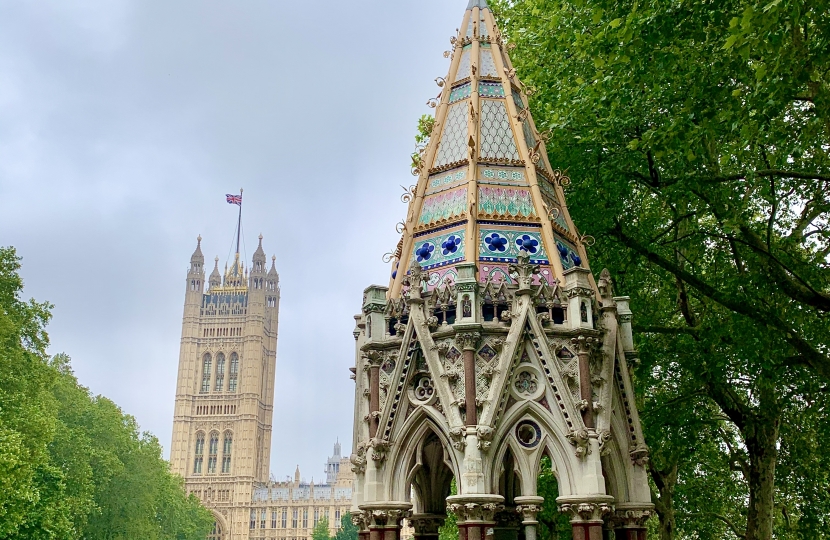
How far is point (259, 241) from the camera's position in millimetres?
162375

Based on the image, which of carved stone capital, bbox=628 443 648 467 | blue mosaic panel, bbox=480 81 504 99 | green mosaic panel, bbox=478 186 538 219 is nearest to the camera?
carved stone capital, bbox=628 443 648 467

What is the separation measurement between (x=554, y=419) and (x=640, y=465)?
1.57 m

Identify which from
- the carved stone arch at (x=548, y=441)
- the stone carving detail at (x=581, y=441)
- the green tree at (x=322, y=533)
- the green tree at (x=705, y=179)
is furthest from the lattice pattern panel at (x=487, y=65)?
the green tree at (x=322, y=533)

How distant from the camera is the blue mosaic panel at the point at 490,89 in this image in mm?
11828

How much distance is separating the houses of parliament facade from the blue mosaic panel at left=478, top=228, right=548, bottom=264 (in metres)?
140

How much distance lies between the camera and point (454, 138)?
11.5 metres

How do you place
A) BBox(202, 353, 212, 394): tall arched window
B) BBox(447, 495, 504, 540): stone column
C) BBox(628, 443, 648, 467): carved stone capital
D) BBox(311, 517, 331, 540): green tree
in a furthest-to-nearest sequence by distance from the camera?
1. BBox(202, 353, 212, 394): tall arched window
2. BBox(311, 517, 331, 540): green tree
3. BBox(628, 443, 648, 467): carved stone capital
4. BBox(447, 495, 504, 540): stone column

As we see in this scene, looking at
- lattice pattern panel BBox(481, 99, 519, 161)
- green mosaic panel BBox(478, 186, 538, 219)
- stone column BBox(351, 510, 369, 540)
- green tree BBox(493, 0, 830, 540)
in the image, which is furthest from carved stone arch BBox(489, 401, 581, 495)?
green tree BBox(493, 0, 830, 540)

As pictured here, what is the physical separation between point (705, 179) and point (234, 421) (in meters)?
139

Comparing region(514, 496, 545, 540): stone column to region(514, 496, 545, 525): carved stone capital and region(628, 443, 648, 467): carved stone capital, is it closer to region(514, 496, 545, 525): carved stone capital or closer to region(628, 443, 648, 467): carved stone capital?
region(514, 496, 545, 525): carved stone capital

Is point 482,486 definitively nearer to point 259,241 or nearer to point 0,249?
point 0,249

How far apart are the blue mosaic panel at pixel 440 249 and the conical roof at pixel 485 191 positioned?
0.01 meters

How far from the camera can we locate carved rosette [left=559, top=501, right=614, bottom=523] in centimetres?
917

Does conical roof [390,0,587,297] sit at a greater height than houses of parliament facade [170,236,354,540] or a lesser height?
lesser
